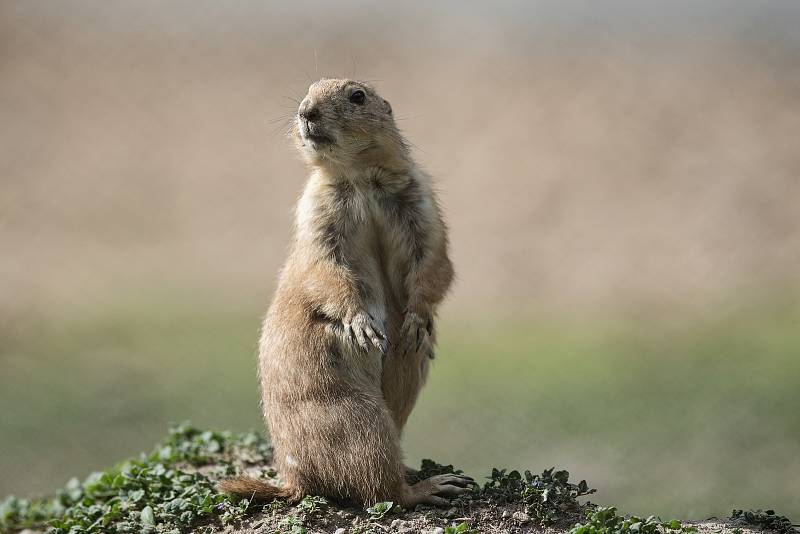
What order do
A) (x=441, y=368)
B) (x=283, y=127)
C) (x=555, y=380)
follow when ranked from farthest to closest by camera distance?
(x=441, y=368), (x=555, y=380), (x=283, y=127)

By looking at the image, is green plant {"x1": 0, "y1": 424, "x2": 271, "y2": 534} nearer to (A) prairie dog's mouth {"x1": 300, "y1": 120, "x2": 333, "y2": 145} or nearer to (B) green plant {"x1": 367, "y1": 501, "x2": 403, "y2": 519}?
(B) green plant {"x1": 367, "y1": 501, "x2": 403, "y2": 519}

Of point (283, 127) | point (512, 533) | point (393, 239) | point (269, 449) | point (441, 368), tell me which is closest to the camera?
point (512, 533)

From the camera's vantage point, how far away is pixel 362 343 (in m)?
5.23

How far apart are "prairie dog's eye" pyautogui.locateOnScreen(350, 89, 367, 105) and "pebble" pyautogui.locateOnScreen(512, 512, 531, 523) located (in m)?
2.61

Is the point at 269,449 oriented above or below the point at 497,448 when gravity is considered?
below

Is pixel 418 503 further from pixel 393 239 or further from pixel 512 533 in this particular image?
pixel 393 239

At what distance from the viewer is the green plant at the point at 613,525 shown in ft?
16.1

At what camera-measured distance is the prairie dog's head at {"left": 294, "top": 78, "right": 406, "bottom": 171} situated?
17.9ft

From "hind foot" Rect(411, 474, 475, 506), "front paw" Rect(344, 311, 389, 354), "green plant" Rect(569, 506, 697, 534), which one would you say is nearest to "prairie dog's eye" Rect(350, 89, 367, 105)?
"front paw" Rect(344, 311, 389, 354)

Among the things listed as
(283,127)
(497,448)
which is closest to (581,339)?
(497,448)

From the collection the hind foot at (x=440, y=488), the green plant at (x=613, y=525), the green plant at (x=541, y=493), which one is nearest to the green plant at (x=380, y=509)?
the hind foot at (x=440, y=488)

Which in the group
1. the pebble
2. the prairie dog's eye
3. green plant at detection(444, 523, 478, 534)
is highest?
the prairie dog's eye

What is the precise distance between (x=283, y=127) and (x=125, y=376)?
6.41 metres

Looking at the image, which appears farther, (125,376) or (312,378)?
(125,376)
